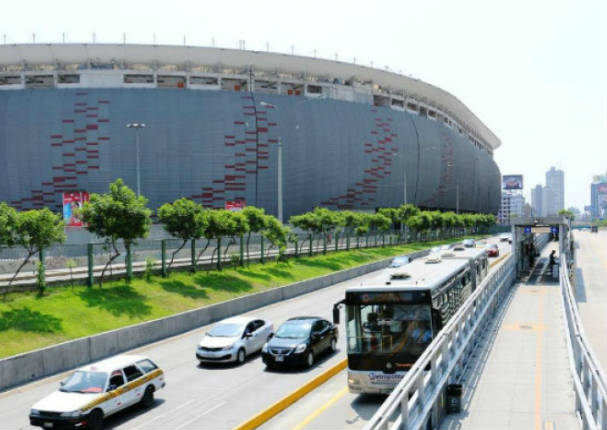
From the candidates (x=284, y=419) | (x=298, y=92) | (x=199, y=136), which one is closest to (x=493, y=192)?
(x=298, y=92)

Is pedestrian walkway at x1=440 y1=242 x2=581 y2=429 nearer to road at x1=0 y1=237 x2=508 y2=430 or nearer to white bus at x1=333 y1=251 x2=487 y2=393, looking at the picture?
white bus at x1=333 y1=251 x2=487 y2=393

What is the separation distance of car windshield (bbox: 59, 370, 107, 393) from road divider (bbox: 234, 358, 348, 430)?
4198mm

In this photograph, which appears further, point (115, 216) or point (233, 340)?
point (115, 216)

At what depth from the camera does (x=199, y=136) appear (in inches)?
3393

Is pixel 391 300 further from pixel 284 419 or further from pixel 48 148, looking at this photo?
pixel 48 148

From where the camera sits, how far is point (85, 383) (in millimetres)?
15445

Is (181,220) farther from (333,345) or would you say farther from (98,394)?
(98,394)

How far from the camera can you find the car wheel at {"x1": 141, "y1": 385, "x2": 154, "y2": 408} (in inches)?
655

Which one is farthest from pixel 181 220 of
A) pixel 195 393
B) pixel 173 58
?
pixel 173 58

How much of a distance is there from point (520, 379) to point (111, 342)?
55.4ft

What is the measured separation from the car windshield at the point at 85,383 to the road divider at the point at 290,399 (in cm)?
420

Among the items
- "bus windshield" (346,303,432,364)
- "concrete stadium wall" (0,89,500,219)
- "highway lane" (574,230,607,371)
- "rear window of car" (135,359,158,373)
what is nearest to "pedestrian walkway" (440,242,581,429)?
"bus windshield" (346,303,432,364)

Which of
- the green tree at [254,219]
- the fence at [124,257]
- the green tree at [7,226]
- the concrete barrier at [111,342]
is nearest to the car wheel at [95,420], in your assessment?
the concrete barrier at [111,342]

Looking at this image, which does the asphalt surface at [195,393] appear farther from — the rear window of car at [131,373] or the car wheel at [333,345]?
the rear window of car at [131,373]
